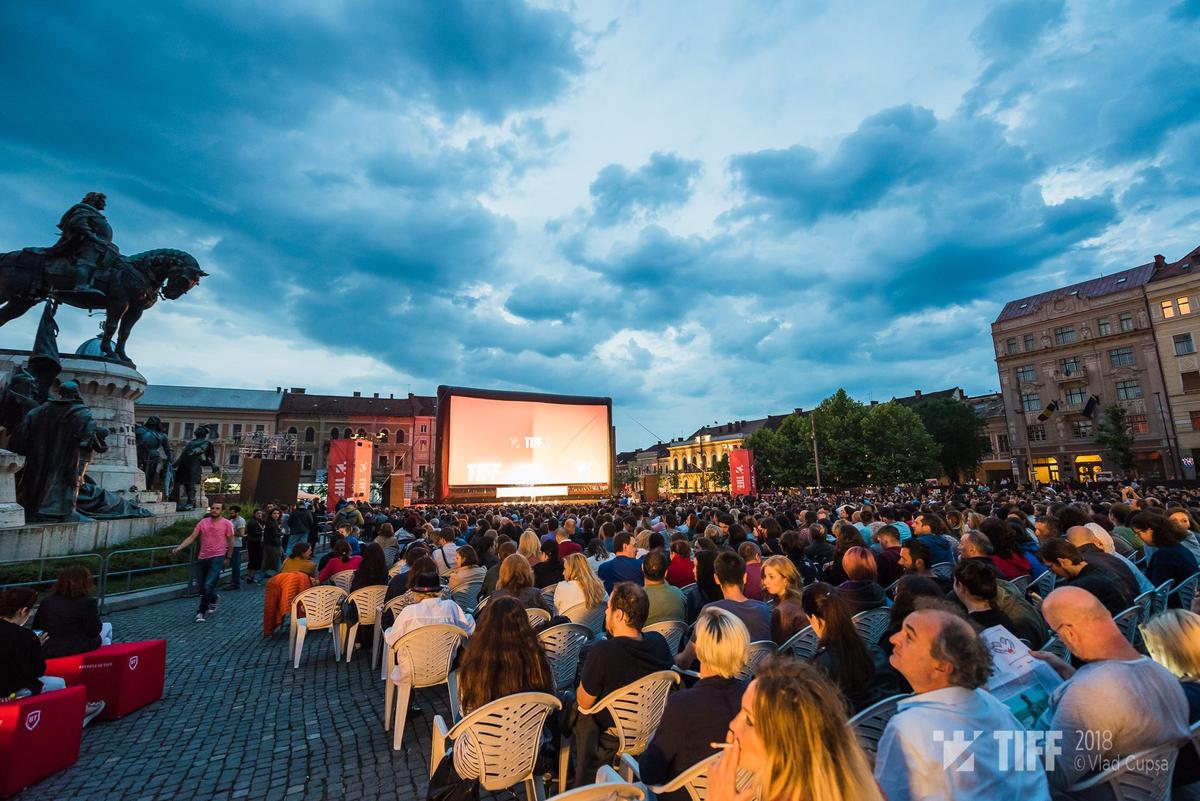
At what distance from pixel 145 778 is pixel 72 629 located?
1721 millimetres

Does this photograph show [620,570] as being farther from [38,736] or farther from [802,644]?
[38,736]

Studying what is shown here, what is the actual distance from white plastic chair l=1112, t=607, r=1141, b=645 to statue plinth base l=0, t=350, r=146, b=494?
1826 centimetres

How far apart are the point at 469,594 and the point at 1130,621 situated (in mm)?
5859

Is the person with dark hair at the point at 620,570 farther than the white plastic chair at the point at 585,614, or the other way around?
the person with dark hair at the point at 620,570

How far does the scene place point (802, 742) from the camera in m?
1.23

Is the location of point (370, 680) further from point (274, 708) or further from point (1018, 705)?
point (1018, 705)

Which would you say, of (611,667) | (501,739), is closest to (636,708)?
(611,667)

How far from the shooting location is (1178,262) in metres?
34.6

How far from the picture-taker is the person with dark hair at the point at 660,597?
14.0 feet

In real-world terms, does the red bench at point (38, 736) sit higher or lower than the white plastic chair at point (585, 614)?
lower

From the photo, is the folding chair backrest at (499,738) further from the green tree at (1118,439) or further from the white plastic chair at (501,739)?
the green tree at (1118,439)

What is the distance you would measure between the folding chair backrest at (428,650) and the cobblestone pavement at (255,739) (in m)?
0.50

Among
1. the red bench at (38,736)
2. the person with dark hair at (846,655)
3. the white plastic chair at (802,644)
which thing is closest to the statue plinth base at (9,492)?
the red bench at (38,736)

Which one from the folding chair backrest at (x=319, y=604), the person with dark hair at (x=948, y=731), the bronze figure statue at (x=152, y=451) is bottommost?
the folding chair backrest at (x=319, y=604)
